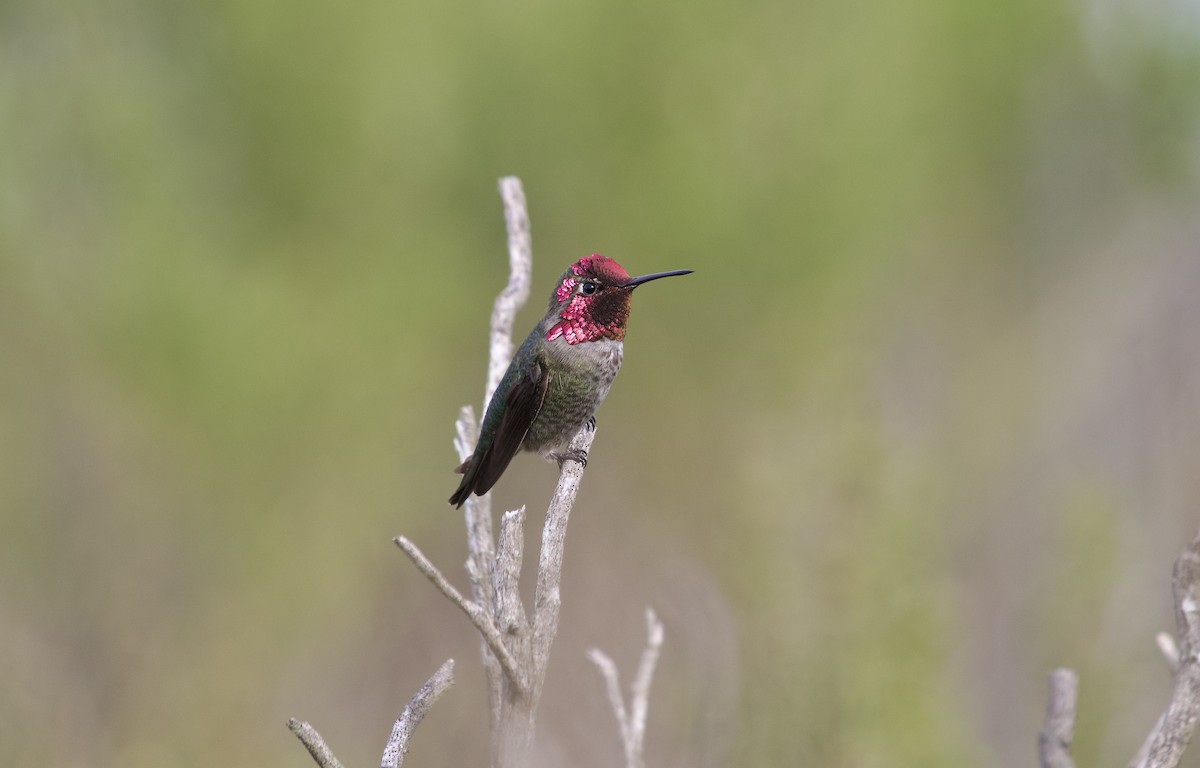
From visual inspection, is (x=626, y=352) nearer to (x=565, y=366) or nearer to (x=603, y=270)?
(x=565, y=366)

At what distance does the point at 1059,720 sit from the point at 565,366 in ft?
2.76

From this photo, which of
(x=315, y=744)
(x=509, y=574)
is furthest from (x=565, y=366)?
(x=315, y=744)

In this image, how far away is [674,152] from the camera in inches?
270

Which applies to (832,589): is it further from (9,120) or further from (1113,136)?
(1113,136)

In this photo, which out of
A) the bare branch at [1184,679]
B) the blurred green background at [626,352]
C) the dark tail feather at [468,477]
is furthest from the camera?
the blurred green background at [626,352]

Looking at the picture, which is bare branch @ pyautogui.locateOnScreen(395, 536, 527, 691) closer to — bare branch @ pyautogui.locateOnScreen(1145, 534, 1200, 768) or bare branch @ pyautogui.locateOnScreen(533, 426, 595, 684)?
bare branch @ pyautogui.locateOnScreen(533, 426, 595, 684)

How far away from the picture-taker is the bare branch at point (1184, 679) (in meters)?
1.13

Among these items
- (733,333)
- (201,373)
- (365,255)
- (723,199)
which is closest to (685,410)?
(733,333)

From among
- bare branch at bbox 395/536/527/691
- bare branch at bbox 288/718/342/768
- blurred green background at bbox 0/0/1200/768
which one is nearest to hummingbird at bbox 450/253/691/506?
bare branch at bbox 395/536/527/691

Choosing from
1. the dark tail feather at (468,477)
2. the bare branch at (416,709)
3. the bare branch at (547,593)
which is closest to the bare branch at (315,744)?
the bare branch at (416,709)

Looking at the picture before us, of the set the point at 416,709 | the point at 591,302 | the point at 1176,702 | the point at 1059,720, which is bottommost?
the point at 1059,720

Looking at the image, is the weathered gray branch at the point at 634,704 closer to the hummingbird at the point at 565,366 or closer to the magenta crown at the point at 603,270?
the hummingbird at the point at 565,366

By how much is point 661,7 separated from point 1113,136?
392 cm

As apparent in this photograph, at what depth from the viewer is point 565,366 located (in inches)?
70.9
